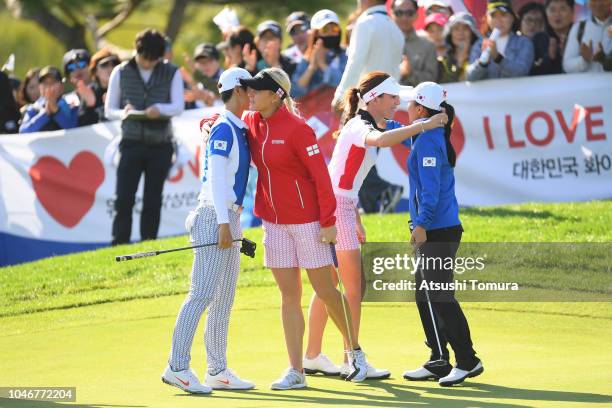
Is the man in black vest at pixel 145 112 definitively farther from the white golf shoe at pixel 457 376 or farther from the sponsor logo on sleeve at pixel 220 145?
the white golf shoe at pixel 457 376

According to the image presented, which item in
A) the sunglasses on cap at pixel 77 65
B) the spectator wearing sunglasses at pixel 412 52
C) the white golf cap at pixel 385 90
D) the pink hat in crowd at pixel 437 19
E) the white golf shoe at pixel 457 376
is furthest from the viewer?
the sunglasses on cap at pixel 77 65

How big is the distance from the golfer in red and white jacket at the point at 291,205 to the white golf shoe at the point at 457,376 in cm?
50

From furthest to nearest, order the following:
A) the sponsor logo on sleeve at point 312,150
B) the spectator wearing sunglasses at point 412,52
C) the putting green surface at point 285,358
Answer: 1. the spectator wearing sunglasses at point 412,52
2. the sponsor logo on sleeve at point 312,150
3. the putting green surface at point 285,358

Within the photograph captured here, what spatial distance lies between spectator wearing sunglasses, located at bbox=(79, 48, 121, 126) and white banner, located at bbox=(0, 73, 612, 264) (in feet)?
0.56

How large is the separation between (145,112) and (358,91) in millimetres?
5285

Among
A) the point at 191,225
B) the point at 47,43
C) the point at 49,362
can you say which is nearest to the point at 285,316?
the point at 191,225

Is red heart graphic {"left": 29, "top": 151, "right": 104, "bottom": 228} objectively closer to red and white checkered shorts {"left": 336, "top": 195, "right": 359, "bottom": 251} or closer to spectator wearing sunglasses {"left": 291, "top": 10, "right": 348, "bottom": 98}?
spectator wearing sunglasses {"left": 291, "top": 10, "right": 348, "bottom": 98}

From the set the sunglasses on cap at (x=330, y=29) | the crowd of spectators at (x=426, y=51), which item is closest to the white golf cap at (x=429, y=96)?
the crowd of spectators at (x=426, y=51)

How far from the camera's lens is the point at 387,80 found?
8555 millimetres

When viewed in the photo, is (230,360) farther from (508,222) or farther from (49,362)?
(508,222)

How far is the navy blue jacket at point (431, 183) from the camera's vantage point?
26.6 feet

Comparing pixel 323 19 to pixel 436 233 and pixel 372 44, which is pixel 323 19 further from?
pixel 436 233

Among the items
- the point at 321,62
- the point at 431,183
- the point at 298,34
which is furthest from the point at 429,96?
the point at 298,34

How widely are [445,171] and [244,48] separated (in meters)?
6.54
